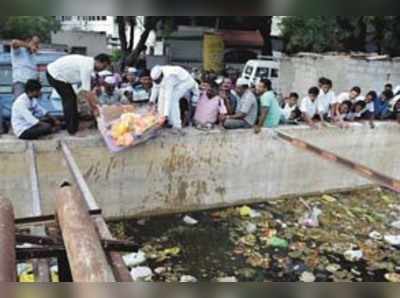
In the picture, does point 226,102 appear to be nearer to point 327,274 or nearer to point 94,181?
point 94,181

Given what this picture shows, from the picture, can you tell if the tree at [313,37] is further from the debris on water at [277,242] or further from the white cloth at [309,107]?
the debris on water at [277,242]

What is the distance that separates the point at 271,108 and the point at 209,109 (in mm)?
952

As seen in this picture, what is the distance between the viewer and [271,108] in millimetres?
7000

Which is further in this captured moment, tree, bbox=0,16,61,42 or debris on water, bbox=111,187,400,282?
debris on water, bbox=111,187,400,282

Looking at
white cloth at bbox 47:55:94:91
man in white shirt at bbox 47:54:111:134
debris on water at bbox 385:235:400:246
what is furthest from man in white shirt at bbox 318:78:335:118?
white cloth at bbox 47:55:94:91

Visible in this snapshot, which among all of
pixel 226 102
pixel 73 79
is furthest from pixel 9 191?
pixel 226 102

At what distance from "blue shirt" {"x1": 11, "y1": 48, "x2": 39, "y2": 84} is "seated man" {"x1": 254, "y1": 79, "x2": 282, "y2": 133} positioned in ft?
10.6

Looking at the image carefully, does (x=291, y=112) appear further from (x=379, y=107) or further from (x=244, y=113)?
(x=379, y=107)

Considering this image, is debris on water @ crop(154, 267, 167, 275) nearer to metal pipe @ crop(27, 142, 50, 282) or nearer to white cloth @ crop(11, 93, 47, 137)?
metal pipe @ crop(27, 142, 50, 282)

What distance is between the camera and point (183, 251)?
5.85 metres

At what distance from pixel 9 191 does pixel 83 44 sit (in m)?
18.4

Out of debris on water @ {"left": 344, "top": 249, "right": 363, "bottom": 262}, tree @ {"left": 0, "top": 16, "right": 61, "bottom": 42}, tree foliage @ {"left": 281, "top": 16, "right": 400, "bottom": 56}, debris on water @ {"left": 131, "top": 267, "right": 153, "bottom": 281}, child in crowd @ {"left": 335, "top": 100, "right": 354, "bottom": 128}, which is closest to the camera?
tree @ {"left": 0, "top": 16, "right": 61, "bottom": 42}

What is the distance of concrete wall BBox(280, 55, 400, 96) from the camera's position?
34.9 ft

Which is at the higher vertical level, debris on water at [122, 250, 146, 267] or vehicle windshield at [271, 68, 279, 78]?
vehicle windshield at [271, 68, 279, 78]
